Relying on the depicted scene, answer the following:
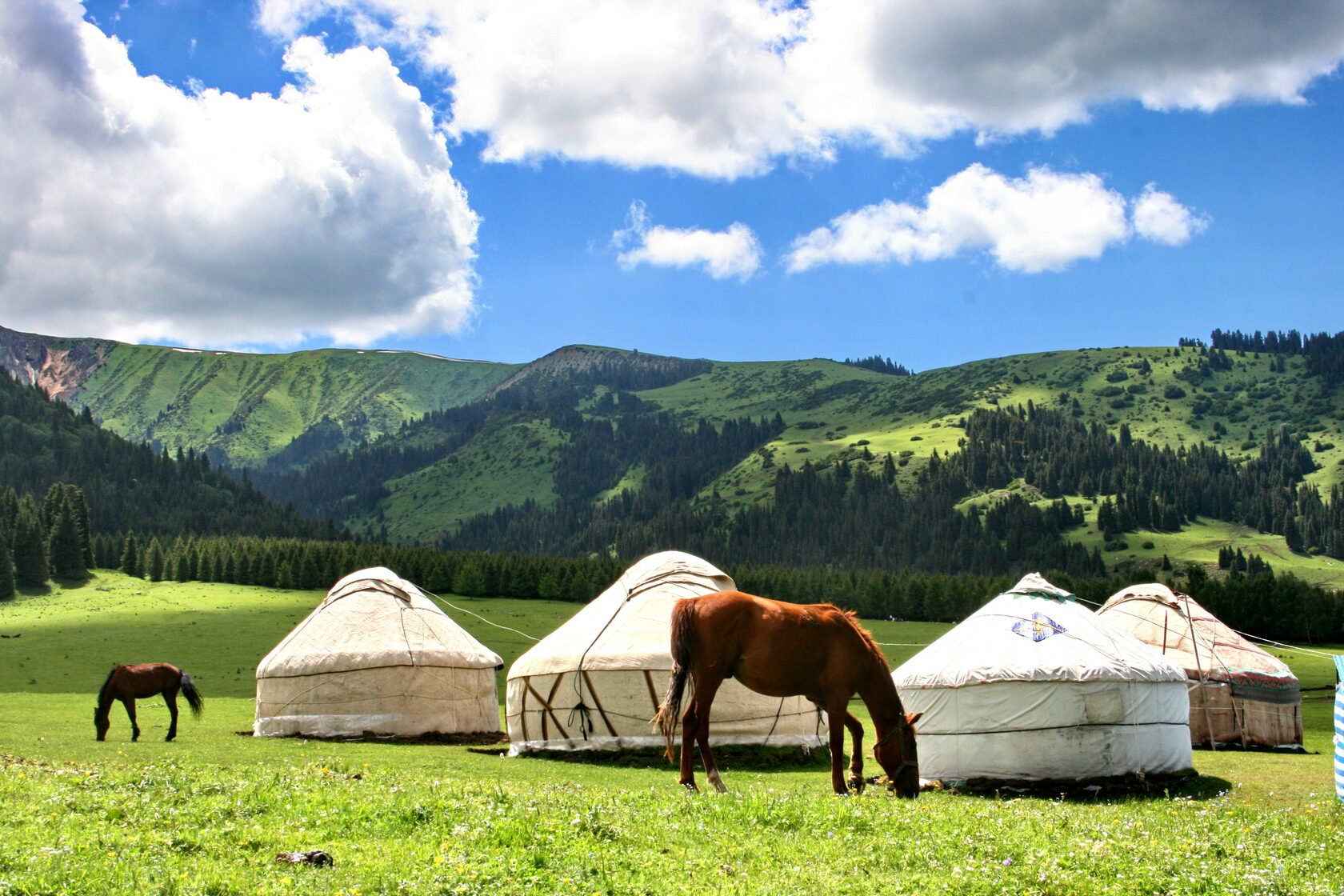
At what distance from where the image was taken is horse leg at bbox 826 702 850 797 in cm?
1251

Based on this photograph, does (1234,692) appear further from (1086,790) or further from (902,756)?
(902,756)

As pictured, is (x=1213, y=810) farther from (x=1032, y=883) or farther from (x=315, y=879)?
(x=315, y=879)

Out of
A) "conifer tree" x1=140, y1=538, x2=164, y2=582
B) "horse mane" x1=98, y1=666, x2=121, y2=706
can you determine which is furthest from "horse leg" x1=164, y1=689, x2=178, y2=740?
"conifer tree" x1=140, y1=538, x2=164, y2=582

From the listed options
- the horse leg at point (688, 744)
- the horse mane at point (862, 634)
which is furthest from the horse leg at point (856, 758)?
the horse leg at point (688, 744)

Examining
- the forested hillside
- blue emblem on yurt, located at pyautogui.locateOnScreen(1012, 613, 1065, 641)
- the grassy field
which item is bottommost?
the grassy field

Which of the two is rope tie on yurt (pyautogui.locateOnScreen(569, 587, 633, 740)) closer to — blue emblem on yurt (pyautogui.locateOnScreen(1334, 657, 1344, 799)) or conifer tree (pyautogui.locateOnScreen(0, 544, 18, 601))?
blue emblem on yurt (pyautogui.locateOnScreen(1334, 657, 1344, 799))

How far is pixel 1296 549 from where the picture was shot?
177125 mm

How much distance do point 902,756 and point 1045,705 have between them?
401 cm

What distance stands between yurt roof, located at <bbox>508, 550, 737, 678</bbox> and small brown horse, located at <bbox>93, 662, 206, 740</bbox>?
764 cm

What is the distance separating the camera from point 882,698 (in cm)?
1358

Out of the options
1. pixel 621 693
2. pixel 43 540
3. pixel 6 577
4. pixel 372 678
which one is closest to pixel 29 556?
pixel 43 540

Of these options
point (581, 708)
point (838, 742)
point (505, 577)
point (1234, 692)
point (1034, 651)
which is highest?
point (1034, 651)

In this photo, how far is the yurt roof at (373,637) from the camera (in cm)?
2488

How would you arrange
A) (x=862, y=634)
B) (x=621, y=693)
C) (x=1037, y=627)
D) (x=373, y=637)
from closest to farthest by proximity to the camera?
1. (x=862, y=634)
2. (x=1037, y=627)
3. (x=621, y=693)
4. (x=373, y=637)
